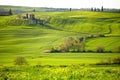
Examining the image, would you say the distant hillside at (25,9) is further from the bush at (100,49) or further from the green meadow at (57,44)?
the bush at (100,49)

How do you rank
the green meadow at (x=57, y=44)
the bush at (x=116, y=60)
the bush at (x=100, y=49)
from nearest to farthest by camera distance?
the green meadow at (x=57, y=44)
the bush at (x=100, y=49)
the bush at (x=116, y=60)

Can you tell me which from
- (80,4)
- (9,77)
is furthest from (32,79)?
(80,4)

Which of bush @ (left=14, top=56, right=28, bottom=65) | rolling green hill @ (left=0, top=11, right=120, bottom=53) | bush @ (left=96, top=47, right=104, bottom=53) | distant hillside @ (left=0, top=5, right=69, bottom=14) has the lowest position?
bush @ (left=14, top=56, right=28, bottom=65)

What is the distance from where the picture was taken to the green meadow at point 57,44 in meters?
7.17

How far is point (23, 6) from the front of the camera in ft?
23.9

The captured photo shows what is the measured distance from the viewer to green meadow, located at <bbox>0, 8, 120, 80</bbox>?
7168mm

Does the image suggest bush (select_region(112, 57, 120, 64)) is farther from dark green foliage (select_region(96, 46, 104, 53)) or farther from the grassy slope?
dark green foliage (select_region(96, 46, 104, 53))

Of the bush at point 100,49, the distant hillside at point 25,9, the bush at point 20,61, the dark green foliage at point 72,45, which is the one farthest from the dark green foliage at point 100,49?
the bush at point 20,61

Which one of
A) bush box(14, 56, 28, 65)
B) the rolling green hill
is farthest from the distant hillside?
bush box(14, 56, 28, 65)

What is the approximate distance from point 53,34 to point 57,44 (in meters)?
0.29

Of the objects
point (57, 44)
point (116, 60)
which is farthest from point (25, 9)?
point (116, 60)

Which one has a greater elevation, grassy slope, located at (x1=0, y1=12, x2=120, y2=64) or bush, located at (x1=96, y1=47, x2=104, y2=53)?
grassy slope, located at (x1=0, y1=12, x2=120, y2=64)

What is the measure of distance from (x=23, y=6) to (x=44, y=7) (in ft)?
1.82

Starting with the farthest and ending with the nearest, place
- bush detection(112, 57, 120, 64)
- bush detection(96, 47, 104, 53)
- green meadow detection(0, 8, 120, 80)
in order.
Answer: bush detection(112, 57, 120, 64)
bush detection(96, 47, 104, 53)
green meadow detection(0, 8, 120, 80)
